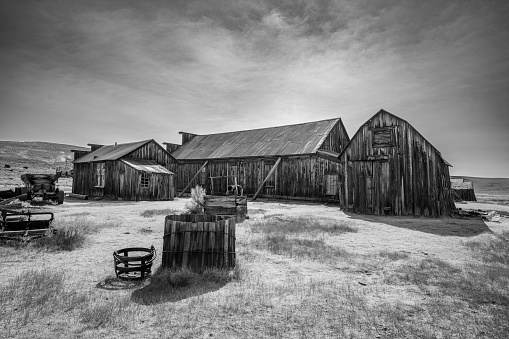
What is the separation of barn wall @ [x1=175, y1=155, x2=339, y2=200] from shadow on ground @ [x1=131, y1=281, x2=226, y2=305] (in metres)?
19.1

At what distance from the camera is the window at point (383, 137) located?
1566cm

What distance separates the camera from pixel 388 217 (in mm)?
14617

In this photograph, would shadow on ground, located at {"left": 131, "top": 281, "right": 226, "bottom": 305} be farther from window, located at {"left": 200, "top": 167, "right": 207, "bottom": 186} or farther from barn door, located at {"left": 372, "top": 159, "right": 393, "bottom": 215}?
window, located at {"left": 200, "top": 167, "right": 207, "bottom": 186}

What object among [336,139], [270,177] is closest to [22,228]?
[270,177]

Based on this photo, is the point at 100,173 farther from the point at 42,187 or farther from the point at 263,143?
the point at 263,143

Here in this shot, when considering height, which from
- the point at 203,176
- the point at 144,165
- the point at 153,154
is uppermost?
the point at 153,154

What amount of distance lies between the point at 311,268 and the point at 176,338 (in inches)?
139

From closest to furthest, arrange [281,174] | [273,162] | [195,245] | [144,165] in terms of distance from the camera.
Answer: [195,245] → [144,165] → [281,174] → [273,162]

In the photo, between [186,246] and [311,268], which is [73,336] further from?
[311,268]

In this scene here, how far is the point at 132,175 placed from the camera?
23.5m

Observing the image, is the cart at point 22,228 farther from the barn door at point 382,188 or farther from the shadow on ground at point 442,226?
the barn door at point 382,188

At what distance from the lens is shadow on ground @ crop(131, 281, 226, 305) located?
4.44m

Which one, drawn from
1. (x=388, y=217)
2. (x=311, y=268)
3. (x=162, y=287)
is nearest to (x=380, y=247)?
(x=311, y=268)

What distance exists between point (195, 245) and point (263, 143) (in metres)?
24.5
